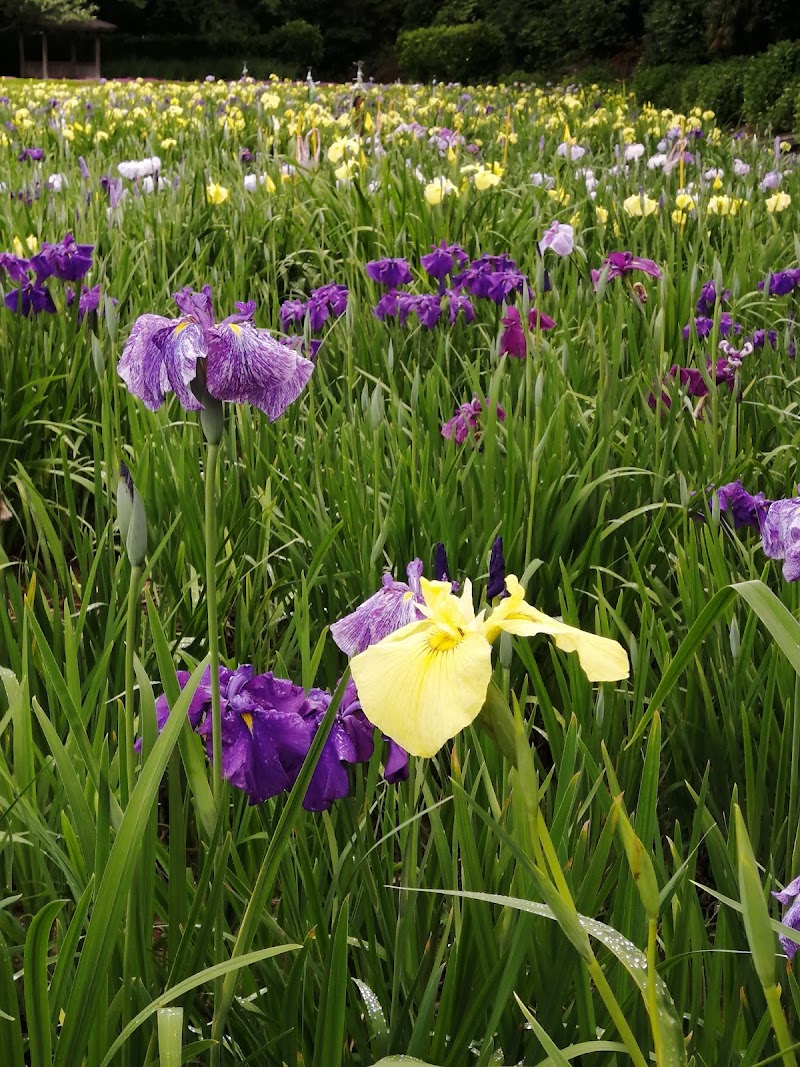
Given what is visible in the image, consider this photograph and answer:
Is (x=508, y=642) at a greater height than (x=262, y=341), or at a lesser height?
lesser

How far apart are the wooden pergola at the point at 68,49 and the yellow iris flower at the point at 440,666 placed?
3340 centimetres

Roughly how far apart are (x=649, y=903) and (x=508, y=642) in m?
0.26

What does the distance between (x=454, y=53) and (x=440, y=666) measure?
22.5 metres

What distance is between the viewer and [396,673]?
1.84 feet

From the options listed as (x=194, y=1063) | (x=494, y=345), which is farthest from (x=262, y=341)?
(x=494, y=345)

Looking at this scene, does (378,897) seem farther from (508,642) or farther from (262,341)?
(262,341)

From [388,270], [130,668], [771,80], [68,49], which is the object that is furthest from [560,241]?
[68,49]

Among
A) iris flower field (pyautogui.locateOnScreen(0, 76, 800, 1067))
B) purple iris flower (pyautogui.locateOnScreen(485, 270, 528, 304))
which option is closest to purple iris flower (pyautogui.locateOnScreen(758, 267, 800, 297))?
iris flower field (pyautogui.locateOnScreen(0, 76, 800, 1067))

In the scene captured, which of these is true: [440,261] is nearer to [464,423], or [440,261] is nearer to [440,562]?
[464,423]

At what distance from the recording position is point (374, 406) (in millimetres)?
1695

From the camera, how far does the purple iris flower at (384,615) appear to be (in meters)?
0.75

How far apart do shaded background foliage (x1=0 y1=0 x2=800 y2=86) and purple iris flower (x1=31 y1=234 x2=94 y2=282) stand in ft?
21.1

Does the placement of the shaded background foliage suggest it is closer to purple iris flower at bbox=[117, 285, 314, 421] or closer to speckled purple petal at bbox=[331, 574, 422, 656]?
purple iris flower at bbox=[117, 285, 314, 421]

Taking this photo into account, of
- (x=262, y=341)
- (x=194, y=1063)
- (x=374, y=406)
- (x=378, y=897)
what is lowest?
(x=194, y=1063)
